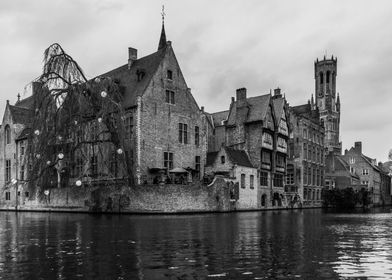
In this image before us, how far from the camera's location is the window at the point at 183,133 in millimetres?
48072

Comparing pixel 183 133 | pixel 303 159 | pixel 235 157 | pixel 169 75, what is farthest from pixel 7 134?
pixel 303 159

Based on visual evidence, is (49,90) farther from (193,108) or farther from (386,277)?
(386,277)

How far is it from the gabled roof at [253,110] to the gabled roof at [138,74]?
1409 centimetres

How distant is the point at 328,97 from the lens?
149000mm

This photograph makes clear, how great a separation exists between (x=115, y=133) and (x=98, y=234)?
16593 millimetres

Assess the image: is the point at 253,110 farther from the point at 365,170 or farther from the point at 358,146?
the point at 358,146

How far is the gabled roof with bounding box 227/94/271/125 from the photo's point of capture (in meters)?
54.5

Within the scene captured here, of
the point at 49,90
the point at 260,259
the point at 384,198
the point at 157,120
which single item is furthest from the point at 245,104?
the point at 384,198

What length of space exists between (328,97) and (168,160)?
113500 mm

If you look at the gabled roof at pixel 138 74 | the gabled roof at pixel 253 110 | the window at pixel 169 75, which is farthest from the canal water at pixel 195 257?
the gabled roof at pixel 253 110

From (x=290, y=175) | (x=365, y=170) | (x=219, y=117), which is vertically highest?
(x=219, y=117)

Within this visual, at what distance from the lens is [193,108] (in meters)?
49.9

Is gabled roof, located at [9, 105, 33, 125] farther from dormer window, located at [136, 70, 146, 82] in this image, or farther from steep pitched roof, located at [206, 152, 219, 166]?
steep pitched roof, located at [206, 152, 219, 166]

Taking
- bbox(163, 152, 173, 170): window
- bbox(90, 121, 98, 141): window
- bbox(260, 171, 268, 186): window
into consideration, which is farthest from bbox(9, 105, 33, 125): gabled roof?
bbox(260, 171, 268, 186): window
